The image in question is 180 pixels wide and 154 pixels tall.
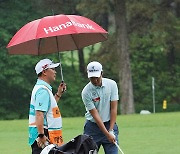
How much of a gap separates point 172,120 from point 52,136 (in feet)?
47.7

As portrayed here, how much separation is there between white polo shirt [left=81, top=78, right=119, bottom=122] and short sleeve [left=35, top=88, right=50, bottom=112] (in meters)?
0.97

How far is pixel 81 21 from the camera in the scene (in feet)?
31.8

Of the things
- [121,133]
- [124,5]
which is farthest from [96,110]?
[124,5]

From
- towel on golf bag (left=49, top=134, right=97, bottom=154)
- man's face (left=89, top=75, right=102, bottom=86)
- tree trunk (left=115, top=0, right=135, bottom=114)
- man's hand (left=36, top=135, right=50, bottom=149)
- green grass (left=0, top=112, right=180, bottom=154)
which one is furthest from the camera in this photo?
tree trunk (left=115, top=0, right=135, bottom=114)

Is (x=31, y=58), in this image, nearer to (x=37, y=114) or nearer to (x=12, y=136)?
(x=12, y=136)

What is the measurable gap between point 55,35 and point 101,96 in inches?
38.8

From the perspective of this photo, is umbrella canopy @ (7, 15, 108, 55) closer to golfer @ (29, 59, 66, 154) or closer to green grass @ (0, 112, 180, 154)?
golfer @ (29, 59, 66, 154)

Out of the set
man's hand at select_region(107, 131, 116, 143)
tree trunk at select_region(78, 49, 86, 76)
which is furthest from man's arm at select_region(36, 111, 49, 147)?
tree trunk at select_region(78, 49, 86, 76)

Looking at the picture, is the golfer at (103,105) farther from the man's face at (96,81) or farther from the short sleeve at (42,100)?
the short sleeve at (42,100)

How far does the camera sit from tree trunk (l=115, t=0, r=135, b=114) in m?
37.9

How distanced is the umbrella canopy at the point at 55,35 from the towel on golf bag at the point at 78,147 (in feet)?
5.32

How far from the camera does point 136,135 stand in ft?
59.0

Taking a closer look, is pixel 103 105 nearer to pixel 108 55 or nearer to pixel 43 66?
pixel 43 66

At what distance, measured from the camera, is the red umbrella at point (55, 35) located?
362 inches
